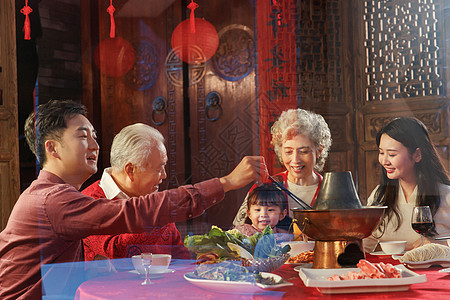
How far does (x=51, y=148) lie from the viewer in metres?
0.98

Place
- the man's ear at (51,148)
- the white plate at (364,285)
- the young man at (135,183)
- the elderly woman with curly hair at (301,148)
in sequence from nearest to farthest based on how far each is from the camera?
the white plate at (364,285) < the man's ear at (51,148) < the young man at (135,183) < the elderly woman with curly hair at (301,148)

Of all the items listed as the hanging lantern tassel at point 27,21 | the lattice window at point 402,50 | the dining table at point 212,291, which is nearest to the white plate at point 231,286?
the dining table at point 212,291

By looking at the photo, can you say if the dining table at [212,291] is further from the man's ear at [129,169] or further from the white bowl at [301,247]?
the man's ear at [129,169]

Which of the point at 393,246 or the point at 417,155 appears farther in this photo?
the point at 417,155

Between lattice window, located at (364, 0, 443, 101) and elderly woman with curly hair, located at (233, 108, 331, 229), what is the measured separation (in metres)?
0.19

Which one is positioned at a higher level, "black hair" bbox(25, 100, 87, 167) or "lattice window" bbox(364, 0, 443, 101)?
"lattice window" bbox(364, 0, 443, 101)

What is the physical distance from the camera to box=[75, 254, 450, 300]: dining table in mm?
588

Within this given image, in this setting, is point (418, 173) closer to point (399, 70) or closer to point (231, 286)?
point (399, 70)

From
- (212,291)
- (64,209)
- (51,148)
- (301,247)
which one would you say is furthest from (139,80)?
(212,291)

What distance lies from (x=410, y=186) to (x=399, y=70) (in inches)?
13.5

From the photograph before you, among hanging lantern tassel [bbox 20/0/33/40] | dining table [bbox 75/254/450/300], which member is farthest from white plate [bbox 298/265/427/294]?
hanging lantern tassel [bbox 20/0/33/40]

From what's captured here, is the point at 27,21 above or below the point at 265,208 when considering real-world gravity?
above

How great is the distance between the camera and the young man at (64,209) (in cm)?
86

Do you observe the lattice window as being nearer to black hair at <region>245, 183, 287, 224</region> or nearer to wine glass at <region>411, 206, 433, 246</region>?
black hair at <region>245, 183, 287, 224</region>
